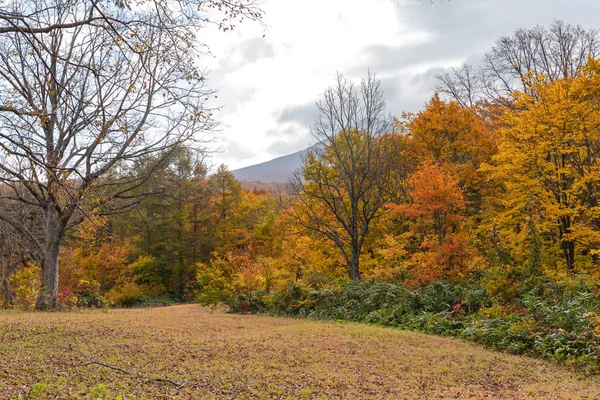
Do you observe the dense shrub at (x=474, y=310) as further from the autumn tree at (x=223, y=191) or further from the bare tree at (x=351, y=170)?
the autumn tree at (x=223, y=191)

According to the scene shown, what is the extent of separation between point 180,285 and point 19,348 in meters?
24.6

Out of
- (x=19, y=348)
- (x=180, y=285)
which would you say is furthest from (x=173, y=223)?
(x=19, y=348)

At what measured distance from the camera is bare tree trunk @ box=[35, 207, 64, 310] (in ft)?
40.1

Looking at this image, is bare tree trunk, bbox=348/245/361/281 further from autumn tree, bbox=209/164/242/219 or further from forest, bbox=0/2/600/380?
autumn tree, bbox=209/164/242/219

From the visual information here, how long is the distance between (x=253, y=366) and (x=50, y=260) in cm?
902

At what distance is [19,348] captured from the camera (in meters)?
5.83

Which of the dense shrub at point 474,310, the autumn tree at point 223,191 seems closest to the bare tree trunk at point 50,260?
the dense shrub at point 474,310

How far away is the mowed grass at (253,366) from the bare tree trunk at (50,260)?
4.20 metres

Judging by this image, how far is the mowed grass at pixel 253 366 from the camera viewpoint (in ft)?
15.5

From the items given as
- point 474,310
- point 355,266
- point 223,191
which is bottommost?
point 474,310

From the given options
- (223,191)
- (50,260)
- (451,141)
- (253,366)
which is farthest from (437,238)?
(223,191)

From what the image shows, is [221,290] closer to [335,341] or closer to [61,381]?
[335,341]

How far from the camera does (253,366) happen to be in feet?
19.9

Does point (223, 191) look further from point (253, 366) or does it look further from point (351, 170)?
point (253, 366)
